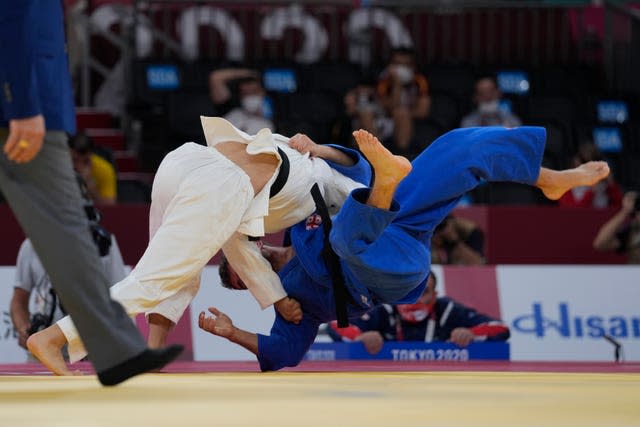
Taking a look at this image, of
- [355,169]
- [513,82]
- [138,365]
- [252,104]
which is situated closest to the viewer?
[138,365]

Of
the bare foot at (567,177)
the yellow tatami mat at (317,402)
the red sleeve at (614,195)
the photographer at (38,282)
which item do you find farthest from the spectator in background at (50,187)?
the red sleeve at (614,195)

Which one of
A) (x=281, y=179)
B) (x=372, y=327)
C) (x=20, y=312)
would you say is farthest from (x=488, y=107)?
(x=281, y=179)

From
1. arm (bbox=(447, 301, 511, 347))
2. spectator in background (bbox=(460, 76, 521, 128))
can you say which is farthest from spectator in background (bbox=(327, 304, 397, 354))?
spectator in background (bbox=(460, 76, 521, 128))

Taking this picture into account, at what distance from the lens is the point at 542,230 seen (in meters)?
10.1

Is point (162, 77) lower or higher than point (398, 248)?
higher

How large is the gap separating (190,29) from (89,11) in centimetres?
98

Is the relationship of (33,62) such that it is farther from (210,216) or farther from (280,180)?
(280,180)

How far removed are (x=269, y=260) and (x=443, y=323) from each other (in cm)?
248

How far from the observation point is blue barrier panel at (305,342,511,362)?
8.16m

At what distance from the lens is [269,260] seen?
6059 mm

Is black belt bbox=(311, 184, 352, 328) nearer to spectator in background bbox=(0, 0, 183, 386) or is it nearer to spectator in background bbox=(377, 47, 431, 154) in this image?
spectator in background bbox=(0, 0, 183, 386)

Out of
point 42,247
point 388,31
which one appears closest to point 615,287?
point 388,31

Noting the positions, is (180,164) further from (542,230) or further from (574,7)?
(574,7)

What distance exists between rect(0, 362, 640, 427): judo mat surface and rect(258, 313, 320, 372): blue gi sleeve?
2.56 ft
